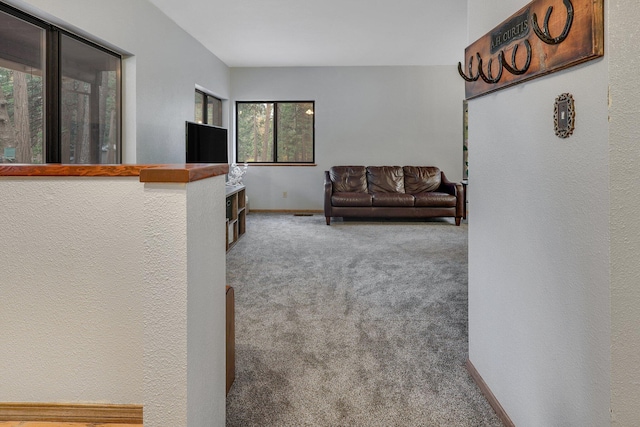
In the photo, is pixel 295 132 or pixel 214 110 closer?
pixel 214 110

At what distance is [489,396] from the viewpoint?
1.79 metres

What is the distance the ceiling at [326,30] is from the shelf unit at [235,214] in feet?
6.31

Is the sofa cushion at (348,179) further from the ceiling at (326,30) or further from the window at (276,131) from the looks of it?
the ceiling at (326,30)

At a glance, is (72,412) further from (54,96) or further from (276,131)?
(276,131)

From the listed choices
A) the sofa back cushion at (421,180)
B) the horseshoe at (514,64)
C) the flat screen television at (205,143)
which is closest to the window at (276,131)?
the sofa back cushion at (421,180)

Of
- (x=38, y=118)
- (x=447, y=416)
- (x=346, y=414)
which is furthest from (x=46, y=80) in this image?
(x=447, y=416)

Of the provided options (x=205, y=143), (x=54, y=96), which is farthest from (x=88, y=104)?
(x=205, y=143)

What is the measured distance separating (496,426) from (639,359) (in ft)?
2.57

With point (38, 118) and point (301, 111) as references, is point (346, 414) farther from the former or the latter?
point (301, 111)

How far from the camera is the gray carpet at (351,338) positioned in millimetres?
1759

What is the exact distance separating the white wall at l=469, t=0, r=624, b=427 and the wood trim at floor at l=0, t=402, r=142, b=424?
1.34 m

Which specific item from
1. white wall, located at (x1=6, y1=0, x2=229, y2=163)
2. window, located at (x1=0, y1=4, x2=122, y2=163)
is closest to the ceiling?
white wall, located at (x1=6, y1=0, x2=229, y2=163)

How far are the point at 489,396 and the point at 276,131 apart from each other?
6.50 metres

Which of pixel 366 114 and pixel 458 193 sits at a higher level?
pixel 366 114
